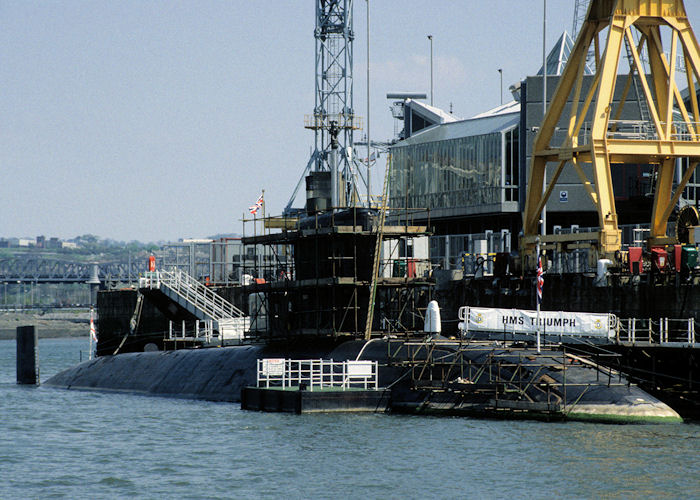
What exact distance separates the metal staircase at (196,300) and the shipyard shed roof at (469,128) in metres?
20.1

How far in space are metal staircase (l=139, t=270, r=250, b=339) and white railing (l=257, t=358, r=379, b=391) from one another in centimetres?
1745

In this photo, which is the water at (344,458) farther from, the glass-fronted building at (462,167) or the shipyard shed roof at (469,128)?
the shipyard shed roof at (469,128)

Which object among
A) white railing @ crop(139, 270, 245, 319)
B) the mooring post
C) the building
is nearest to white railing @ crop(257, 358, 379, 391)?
white railing @ crop(139, 270, 245, 319)

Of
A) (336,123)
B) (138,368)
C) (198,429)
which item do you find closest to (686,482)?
(198,429)

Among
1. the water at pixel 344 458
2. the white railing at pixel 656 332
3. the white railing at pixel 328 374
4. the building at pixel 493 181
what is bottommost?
the water at pixel 344 458

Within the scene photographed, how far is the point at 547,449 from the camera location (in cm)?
3019

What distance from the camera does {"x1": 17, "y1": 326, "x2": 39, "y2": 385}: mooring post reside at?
59.2 metres

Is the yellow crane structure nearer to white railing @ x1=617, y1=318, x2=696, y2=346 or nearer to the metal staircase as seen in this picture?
white railing @ x1=617, y1=318, x2=696, y2=346

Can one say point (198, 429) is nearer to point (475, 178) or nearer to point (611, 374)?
point (611, 374)

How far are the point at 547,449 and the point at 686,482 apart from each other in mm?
4586

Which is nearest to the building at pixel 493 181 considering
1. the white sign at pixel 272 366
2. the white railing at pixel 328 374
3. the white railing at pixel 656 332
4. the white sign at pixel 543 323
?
the white railing at pixel 656 332

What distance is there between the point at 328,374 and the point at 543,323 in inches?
314

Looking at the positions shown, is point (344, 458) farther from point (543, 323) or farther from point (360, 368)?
point (543, 323)

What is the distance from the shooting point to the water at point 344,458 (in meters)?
26.5
